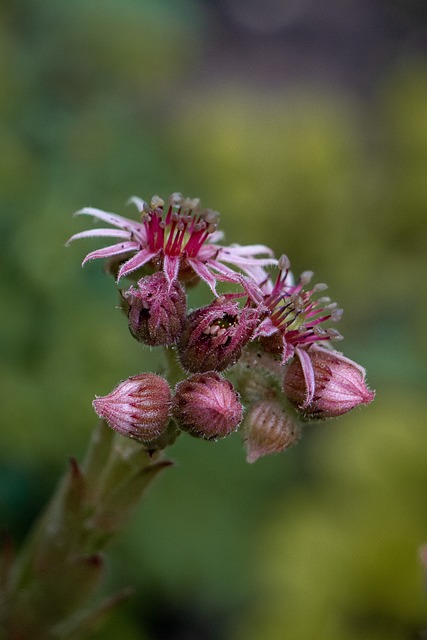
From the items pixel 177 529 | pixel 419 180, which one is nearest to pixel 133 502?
pixel 177 529

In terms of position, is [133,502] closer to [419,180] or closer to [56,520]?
[56,520]

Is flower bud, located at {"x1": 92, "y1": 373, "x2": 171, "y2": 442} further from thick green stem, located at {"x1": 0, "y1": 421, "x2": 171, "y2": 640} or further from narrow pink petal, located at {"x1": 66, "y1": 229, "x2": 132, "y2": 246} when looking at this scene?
narrow pink petal, located at {"x1": 66, "y1": 229, "x2": 132, "y2": 246}

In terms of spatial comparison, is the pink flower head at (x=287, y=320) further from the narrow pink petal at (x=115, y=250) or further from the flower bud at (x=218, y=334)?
the narrow pink petal at (x=115, y=250)

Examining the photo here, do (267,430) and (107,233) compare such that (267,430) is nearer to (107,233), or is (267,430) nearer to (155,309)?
(155,309)

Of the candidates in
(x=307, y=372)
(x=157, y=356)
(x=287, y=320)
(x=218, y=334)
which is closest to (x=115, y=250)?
(x=218, y=334)

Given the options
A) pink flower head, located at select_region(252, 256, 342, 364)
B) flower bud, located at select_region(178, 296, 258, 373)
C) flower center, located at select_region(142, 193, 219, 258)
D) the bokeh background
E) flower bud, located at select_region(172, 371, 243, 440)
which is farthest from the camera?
the bokeh background

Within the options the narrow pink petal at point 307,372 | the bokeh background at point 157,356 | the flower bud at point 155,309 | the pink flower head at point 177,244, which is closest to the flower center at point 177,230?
the pink flower head at point 177,244

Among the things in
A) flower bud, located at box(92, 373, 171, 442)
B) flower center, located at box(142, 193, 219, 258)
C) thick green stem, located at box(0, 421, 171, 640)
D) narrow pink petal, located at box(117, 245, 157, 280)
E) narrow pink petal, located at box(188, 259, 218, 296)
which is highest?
flower center, located at box(142, 193, 219, 258)

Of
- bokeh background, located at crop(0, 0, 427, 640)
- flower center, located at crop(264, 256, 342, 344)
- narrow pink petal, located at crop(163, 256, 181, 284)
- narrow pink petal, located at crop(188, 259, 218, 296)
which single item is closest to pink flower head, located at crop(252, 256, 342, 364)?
flower center, located at crop(264, 256, 342, 344)
